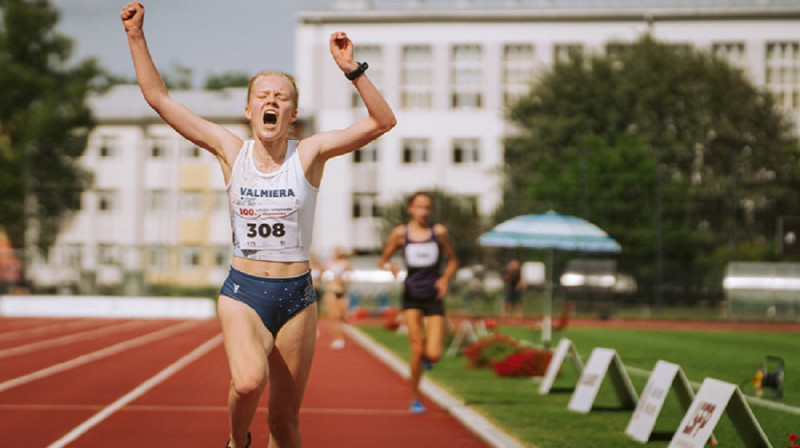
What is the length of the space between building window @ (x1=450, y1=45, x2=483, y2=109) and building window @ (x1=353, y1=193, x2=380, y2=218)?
8.59 meters

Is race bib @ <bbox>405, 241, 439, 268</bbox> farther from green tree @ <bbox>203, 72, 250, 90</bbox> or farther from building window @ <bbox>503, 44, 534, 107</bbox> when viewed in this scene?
green tree @ <bbox>203, 72, 250, 90</bbox>

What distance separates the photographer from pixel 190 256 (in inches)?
1683

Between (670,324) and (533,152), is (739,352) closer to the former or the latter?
(670,324)

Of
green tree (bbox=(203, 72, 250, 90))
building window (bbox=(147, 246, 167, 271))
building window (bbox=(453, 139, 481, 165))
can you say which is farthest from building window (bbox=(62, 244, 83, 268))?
green tree (bbox=(203, 72, 250, 90))

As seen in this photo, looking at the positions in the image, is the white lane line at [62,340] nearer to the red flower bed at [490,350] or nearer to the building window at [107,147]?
the red flower bed at [490,350]

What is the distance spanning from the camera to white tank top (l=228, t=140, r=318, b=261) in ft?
18.9

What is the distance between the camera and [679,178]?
1812 inches

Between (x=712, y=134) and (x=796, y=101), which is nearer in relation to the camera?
(x=712, y=134)

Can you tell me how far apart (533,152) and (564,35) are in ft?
59.1

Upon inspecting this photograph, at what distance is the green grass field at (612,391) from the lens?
10.5 meters

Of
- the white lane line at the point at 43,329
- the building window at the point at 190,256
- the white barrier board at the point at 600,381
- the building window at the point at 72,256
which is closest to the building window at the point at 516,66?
the building window at the point at 190,256

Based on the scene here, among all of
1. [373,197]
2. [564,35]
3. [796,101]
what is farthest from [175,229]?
[796,101]

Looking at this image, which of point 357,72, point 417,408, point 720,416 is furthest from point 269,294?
point 417,408

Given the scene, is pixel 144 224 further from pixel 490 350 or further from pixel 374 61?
pixel 490 350
